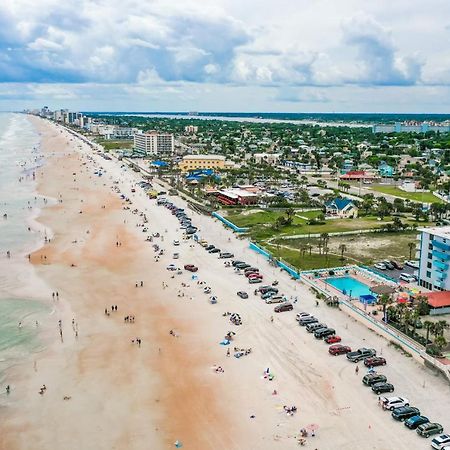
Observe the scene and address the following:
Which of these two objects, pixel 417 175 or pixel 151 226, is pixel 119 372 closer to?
pixel 151 226

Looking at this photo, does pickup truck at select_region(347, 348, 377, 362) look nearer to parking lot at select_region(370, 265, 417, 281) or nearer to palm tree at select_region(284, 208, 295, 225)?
parking lot at select_region(370, 265, 417, 281)

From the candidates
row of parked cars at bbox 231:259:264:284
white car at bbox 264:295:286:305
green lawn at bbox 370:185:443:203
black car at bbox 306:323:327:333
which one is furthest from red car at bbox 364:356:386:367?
green lawn at bbox 370:185:443:203

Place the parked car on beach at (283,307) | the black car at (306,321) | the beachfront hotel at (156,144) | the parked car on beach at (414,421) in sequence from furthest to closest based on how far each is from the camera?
the beachfront hotel at (156,144)
the parked car on beach at (283,307)
the black car at (306,321)
the parked car on beach at (414,421)

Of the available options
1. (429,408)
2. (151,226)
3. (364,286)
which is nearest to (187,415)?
(429,408)

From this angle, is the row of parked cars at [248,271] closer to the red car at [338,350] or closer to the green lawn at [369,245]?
the green lawn at [369,245]

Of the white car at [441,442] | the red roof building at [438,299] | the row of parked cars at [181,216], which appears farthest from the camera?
the row of parked cars at [181,216]

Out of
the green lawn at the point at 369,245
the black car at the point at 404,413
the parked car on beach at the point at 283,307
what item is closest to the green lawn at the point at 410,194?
the green lawn at the point at 369,245
